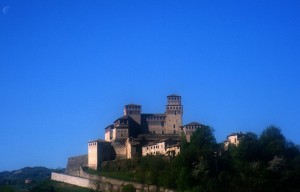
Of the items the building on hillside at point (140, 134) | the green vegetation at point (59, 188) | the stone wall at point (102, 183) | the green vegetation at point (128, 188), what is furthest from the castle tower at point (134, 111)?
the green vegetation at point (128, 188)

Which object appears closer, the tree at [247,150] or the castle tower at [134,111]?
the tree at [247,150]

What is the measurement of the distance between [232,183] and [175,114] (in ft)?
77.4

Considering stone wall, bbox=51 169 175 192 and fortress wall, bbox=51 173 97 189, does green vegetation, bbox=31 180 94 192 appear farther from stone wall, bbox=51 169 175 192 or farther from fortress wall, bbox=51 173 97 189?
stone wall, bbox=51 169 175 192

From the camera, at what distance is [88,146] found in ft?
281

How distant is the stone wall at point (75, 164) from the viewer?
290ft

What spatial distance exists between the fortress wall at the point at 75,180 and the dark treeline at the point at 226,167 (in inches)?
278

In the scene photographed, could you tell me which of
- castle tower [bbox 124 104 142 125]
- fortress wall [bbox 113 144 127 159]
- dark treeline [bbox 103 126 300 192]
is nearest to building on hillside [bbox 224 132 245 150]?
dark treeline [bbox 103 126 300 192]

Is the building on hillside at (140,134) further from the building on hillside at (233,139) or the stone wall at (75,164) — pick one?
the building on hillside at (233,139)

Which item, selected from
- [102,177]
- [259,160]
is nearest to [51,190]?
[102,177]

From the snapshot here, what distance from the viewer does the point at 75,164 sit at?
93.6 metres

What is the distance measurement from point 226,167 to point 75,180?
A: 2431cm

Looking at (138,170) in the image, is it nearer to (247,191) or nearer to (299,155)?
(247,191)

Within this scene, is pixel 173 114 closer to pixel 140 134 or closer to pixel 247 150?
pixel 140 134

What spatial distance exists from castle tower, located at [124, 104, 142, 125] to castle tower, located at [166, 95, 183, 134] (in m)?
4.44
